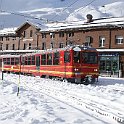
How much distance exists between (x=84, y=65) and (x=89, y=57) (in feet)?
2.91

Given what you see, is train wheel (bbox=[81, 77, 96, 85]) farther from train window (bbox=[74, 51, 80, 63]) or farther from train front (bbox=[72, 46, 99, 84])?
train window (bbox=[74, 51, 80, 63])

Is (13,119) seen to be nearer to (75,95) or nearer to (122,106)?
(122,106)

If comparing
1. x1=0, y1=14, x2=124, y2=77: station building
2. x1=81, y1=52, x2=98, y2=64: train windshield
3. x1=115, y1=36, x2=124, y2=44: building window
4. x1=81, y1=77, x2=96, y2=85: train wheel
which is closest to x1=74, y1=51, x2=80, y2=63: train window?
x1=81, y1=52, x2=98, y2=64: train windshield

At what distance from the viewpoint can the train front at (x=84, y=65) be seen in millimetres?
25172

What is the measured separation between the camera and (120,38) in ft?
165

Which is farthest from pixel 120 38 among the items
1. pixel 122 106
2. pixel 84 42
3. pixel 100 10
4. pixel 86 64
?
pixel 100 10

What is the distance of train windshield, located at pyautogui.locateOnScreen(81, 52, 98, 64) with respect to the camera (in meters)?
25.7

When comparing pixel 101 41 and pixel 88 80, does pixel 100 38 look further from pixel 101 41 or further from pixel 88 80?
pixel 88 80

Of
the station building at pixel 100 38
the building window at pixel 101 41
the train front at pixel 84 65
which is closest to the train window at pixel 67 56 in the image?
the train front at pixel 84 65

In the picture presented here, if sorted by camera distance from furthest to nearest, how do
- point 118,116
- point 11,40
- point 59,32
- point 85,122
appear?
point 11,40, point 59,32, point 118,116, point 85,122

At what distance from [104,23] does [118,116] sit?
136ft

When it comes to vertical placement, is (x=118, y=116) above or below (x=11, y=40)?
below

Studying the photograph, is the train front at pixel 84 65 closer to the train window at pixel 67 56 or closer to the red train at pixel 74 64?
the red train at pixel 74 64

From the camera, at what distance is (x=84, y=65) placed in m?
25.5
